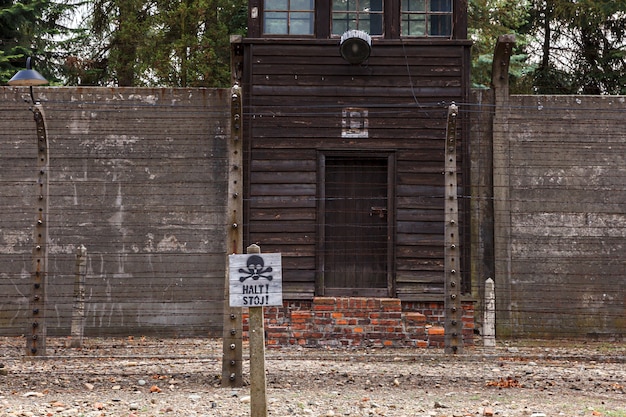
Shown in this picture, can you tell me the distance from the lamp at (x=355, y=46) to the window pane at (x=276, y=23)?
975 millimetres

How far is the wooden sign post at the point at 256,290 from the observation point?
795 cm

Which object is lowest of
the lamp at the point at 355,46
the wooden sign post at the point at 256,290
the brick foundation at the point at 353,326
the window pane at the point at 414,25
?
the brick foundation at the point at 353,326

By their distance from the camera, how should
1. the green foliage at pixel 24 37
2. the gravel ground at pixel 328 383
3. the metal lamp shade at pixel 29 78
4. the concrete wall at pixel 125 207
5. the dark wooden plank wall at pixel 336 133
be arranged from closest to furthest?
1. the gravel ground at pixel 328 383
2. the metal lamp shade at pixel 29 78
3. the dark wooden plank wall at pixel 336 133
4. the concrete wall at pixel 125 207
5. the green foliage at pixel 24 37

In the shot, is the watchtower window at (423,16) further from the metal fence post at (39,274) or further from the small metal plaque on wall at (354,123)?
the metal fence post at (39,274)

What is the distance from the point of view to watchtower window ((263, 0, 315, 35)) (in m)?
14.2

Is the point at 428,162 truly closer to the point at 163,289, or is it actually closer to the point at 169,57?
the point at 163,289

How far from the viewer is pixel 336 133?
13953mm

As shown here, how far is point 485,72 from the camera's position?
76.3 feet

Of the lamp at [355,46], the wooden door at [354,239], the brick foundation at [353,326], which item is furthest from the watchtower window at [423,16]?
the brick foundation at [353,326]

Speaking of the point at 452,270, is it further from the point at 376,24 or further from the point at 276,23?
the point at 276,23

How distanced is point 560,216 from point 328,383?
19.8ft

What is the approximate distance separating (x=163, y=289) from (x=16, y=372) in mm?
4219

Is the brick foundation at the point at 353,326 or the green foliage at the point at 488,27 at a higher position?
the green foliage at the point at 488,27

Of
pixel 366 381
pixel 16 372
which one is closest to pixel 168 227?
pixel 16 372
